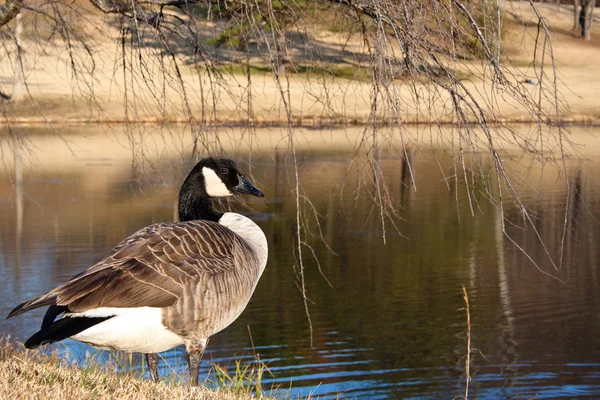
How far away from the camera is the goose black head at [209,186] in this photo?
6.22 m

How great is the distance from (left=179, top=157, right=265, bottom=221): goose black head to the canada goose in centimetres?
54

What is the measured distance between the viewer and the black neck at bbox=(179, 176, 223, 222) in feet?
20.6

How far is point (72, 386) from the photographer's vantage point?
14.3 ft

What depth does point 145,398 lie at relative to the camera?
425 cm

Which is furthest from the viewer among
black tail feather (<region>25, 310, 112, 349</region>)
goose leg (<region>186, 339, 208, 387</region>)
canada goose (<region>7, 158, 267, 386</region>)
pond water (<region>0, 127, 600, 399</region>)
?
pond water (<region>0, 127, 600, 399</region>)

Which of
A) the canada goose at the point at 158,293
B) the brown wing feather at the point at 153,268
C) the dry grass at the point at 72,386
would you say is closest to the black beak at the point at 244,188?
the canada goose at the point at 158,293

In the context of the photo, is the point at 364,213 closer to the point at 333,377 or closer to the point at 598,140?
the point at 333,377

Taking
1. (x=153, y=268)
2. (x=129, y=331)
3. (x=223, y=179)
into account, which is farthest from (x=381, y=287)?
(x=129, y=331)

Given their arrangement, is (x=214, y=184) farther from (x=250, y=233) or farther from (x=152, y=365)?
(x=152, y=365)

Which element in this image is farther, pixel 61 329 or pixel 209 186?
pixel 209 186

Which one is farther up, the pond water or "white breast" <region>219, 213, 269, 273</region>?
"white breast" <region>219, 213, 269, 273</region>

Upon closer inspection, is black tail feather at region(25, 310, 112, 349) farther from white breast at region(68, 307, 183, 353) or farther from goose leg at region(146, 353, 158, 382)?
goose leg at region(146, 353, 158, 382)

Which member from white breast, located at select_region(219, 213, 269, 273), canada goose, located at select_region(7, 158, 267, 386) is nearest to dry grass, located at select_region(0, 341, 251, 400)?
canada goose, located at select_region(7, 158, 267, 386)

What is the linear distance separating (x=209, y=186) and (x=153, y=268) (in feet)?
4.57
